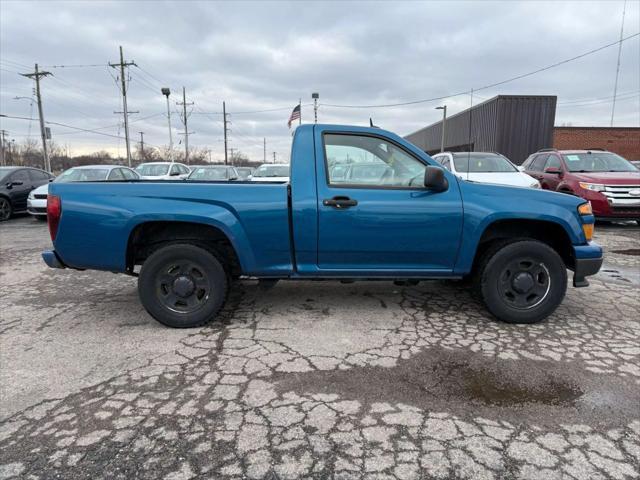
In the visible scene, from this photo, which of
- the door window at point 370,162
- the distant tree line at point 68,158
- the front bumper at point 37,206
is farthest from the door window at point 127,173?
the distant tree line at point 68,158

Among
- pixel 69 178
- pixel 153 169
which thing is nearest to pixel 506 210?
pixel 69 178

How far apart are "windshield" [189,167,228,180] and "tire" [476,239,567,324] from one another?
468 inches

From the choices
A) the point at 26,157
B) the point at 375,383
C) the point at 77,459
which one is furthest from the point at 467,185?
the point at 26,157

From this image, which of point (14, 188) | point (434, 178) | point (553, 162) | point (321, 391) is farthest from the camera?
point (14, 188)

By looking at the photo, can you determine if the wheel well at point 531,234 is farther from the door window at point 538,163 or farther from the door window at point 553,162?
the door window at point 538,163

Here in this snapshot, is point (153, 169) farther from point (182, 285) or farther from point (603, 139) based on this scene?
point (603, 139)

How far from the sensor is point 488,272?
3836 mm

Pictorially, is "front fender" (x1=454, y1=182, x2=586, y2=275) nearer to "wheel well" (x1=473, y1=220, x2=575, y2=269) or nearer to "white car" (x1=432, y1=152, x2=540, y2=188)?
"wheel well" (x1=473, y1=220, x2=575, y2=269)

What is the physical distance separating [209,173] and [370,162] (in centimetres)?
1163

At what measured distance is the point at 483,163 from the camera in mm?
10109

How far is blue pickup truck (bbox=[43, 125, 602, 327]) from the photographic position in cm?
362

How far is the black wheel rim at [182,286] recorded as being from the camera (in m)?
3.75

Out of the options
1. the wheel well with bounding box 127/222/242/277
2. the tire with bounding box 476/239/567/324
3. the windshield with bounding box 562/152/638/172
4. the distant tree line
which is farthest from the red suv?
the distant tree line

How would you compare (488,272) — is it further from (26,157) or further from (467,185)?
(26,157)
